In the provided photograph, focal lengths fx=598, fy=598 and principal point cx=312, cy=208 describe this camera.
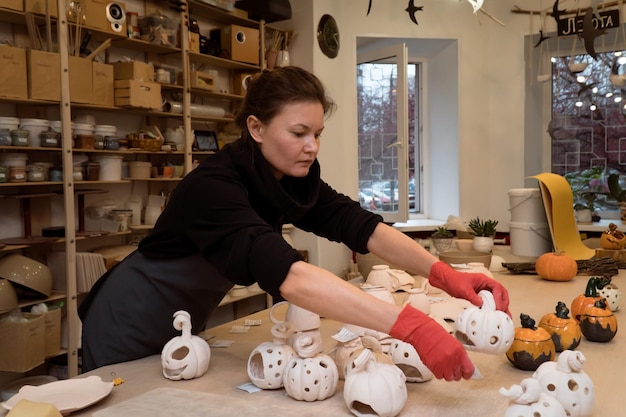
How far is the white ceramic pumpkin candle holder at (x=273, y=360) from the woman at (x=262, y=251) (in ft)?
0.47

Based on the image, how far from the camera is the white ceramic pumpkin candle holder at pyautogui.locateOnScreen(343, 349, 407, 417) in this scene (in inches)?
44.1

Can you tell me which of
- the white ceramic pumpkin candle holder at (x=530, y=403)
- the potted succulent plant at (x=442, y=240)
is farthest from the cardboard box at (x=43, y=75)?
the white ceramic pumpkin candle holder at (x=530, y=403)

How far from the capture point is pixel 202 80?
13.9ft

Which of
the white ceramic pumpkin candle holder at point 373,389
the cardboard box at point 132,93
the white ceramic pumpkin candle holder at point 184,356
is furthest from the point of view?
the cardboard box at point 132,93

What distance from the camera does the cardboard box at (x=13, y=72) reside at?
2949mm

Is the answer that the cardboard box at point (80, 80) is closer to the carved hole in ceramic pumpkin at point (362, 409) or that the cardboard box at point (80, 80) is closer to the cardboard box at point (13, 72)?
the cardboard box at point (13, 72)

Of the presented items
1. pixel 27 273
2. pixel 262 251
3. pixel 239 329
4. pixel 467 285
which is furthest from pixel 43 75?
pixel 467 285

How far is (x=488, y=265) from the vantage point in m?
2.54

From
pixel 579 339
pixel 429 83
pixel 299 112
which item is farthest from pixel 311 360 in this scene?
pixel 429 83

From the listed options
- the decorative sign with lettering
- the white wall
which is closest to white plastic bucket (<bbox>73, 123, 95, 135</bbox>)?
the white wall

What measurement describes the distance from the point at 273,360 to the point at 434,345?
0.36 metres

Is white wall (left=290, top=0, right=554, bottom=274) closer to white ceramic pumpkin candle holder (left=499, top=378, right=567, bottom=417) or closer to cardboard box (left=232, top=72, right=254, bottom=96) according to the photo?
cardboard box (left=232, top=72, right=254, bottom=96)

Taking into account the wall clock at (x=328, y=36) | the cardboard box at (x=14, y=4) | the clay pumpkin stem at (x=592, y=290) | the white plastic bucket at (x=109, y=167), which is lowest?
the clay pumpkin stem at (x=592, y=290)

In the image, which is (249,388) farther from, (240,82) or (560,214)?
(240,82)
